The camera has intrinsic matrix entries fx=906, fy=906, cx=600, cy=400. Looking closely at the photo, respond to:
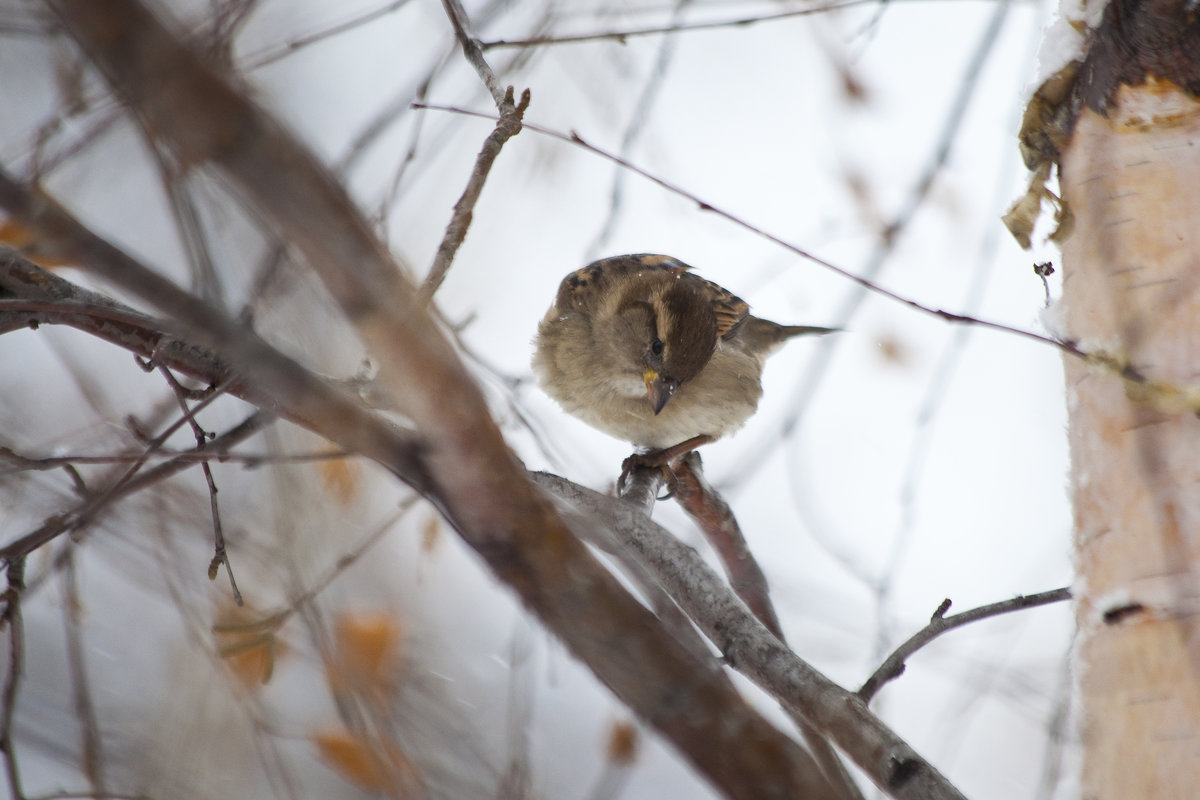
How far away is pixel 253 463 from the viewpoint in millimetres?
1749

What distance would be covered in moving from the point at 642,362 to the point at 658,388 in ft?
0.64

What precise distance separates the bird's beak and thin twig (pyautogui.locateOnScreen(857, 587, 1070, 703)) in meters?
2.07

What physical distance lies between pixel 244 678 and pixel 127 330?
810 mm

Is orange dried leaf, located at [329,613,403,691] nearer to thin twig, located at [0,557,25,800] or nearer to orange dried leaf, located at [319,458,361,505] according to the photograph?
orange dried leaf, located at [319,458,361,505]

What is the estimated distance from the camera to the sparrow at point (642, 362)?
396 cm

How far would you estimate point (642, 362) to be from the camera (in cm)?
400

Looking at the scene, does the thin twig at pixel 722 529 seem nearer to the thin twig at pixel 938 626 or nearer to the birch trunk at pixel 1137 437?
the thin twig at pixel 938 626

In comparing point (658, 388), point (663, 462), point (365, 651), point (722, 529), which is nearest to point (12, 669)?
point (365, 651)

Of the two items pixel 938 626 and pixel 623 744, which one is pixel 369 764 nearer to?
pixel 623 744

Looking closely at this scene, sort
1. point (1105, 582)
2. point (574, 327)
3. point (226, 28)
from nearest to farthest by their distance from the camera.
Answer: point (226, 28)
point (1105, 582)
point (574, 327)

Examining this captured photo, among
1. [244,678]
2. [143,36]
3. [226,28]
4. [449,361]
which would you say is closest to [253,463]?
[244,678]

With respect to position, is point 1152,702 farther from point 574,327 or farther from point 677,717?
point 574,327

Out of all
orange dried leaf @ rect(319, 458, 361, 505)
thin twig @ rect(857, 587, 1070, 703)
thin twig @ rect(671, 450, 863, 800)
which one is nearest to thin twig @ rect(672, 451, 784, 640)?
thin twig @ rect(671, 450, 863, 800)

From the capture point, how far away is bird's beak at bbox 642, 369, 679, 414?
150 inches
